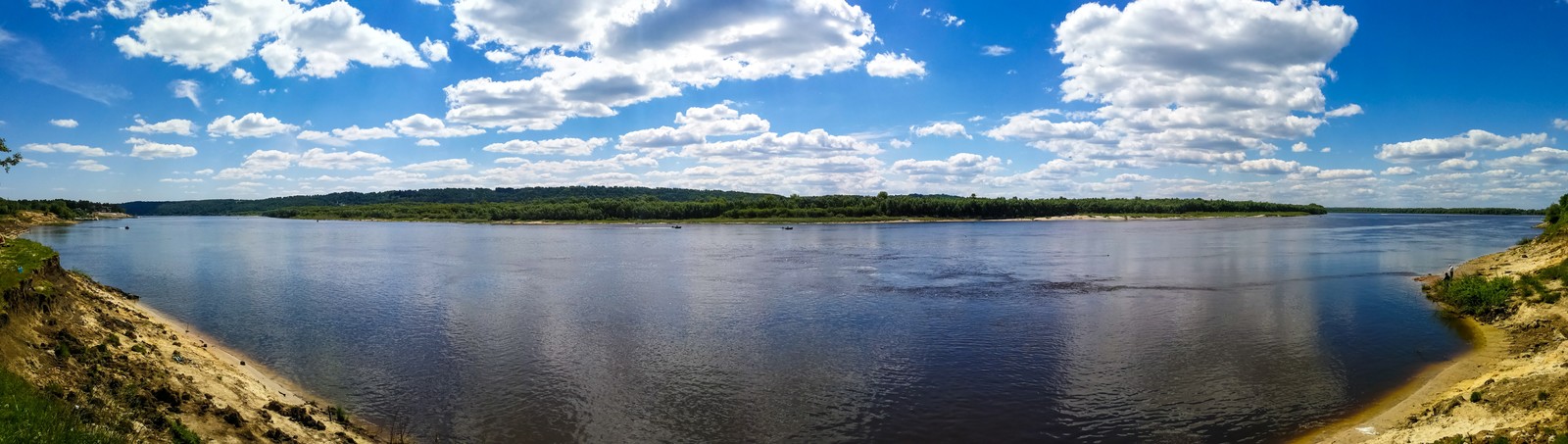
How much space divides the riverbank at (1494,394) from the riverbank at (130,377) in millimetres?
19295

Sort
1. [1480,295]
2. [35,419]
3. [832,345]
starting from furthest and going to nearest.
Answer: [1480,295], [832,345], [35,419]

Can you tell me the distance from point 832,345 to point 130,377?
57.1 ft

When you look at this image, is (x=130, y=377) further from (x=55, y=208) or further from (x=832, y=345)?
(x=55, y=208)

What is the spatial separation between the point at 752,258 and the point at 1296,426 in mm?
47611

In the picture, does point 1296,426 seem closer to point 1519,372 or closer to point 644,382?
point 1519,372

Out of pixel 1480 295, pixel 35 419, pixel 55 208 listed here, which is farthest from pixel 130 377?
pixel 55 208

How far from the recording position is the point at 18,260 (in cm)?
1764

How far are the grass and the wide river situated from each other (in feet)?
21.5

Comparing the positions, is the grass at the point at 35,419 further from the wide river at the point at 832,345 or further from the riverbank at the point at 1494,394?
the riverbank at the point at 1494,394

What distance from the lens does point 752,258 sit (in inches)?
2437

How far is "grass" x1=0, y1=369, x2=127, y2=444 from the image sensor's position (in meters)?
8.48

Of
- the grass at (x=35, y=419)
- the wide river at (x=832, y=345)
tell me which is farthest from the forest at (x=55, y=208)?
the grass at (x=35, y=419)

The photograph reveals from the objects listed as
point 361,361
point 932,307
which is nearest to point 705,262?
point 932,307

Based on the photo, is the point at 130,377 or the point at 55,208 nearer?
the point at 130,377
